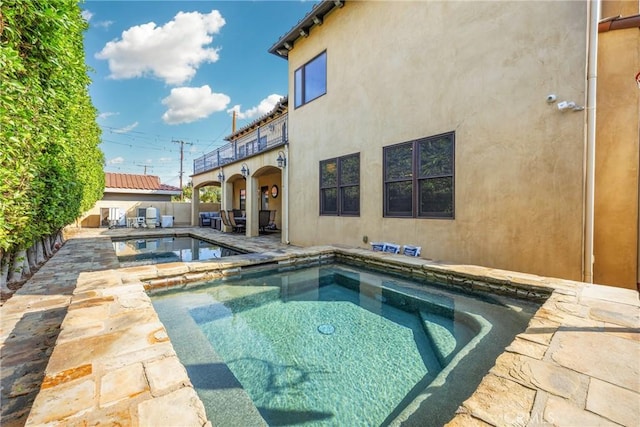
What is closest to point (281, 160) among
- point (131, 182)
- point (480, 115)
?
point (480, 115)

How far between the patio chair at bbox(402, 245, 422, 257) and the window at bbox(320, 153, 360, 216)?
1664 mm

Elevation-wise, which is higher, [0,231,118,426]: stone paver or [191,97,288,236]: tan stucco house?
[191,97,288,236]: tan stucco house

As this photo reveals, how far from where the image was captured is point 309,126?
8898mm

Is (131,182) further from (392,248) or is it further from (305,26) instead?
(392,248)

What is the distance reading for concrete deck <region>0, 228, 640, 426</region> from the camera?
1.46 metres

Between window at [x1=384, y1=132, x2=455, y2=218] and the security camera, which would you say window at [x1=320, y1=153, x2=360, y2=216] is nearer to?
window at [x1=384, y1=132, x2=455, y2=218]

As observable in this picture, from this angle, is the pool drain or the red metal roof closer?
the pool drain

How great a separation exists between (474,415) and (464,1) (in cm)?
689

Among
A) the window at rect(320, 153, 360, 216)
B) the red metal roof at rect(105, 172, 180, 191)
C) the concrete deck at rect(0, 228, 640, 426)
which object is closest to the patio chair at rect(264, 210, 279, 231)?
the window at rect(320, 153, 360, 216)

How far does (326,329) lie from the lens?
11.1 ft

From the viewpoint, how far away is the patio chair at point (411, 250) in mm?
6000

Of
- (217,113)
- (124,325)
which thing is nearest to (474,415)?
(124,325)

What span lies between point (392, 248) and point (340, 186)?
2402 mm

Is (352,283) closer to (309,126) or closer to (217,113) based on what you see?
(309,126)
